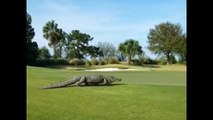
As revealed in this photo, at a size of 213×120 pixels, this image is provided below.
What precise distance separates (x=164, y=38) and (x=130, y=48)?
97 cm

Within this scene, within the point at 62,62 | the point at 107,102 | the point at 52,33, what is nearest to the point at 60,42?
the point at 52,33

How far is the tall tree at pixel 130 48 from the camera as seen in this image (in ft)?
21.6

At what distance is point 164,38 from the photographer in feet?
23.7

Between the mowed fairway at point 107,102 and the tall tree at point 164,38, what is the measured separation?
3.39ft

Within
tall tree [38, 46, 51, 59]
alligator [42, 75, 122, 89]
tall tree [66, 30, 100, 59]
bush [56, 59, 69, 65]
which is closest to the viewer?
alligator [42, 75, 122, 89]

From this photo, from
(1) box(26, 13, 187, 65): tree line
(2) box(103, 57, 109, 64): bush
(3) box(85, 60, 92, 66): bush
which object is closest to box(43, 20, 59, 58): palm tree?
(1) box(26, 13, 187, 65): tree line

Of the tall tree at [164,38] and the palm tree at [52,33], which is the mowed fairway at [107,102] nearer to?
the tall tree at [164,38]

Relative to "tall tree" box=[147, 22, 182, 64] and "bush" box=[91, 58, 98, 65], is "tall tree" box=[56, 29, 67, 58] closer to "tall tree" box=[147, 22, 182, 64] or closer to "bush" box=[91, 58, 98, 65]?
"bush" box=[91, 58, 98, 65]

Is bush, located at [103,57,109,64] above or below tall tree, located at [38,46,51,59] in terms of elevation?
below

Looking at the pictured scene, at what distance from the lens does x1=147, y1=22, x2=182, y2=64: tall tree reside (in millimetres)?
6570

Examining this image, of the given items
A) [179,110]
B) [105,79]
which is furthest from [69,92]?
[179,110]
